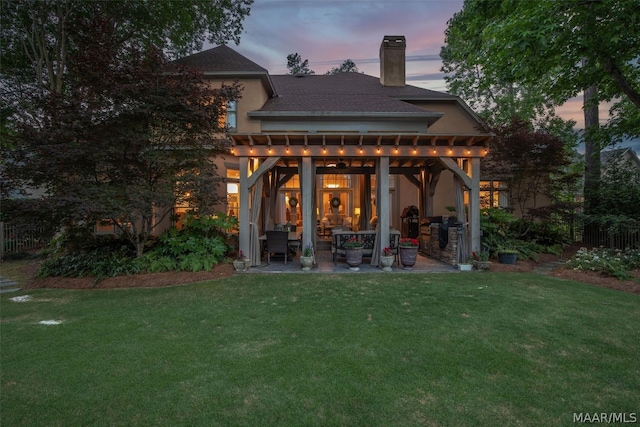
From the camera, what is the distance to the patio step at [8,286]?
247 inches

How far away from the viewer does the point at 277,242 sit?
8688 mm

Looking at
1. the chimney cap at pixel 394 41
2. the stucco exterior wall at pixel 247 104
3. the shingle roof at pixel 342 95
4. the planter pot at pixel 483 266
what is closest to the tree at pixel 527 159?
the shingle roof at pixel 342 95

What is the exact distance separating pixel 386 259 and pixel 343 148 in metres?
3.16

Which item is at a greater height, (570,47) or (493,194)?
(570,47)

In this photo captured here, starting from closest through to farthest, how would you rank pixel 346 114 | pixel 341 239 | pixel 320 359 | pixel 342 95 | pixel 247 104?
pixel 320 359 → pixel 341 239 → pixel 346 114 → pixel 247 104 → pixel 342 95

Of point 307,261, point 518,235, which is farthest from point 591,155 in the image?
point 307,261

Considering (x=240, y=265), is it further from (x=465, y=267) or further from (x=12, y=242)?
(x=12, y=242)

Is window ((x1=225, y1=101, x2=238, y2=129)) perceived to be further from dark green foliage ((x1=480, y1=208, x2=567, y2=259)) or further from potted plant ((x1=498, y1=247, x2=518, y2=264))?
potted plant ((x1=498, y1=247, x2=518, y2=264))

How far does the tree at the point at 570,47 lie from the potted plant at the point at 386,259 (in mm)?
5502

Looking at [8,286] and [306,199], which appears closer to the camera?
[8,286]

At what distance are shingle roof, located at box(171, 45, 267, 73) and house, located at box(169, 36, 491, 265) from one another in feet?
0.13

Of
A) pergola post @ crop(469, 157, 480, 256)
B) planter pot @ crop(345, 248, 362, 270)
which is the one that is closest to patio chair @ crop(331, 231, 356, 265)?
planter pot @ crop(345, 248, 362, 270)

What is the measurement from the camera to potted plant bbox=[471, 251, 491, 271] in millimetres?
7711

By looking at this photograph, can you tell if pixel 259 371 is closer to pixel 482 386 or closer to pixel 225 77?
pixel 482 386
